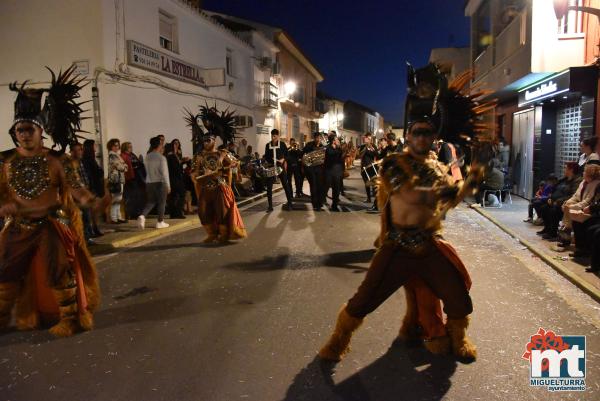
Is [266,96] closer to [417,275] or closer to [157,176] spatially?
[157,176]

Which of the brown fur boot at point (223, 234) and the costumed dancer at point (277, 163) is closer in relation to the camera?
the brown fur boot at point (223, 234)

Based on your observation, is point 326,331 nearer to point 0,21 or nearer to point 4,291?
point 4,291

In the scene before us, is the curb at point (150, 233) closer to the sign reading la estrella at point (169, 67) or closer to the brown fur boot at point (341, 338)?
the sign reading la estrella at point (169, 67)

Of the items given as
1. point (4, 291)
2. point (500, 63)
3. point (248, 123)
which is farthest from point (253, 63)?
point (4, 291)

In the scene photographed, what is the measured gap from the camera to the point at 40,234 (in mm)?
4348

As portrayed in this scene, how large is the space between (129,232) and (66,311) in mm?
5338

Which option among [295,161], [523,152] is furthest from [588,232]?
[523,152]

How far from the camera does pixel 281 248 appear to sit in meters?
8.23

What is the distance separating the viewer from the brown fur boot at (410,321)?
4.04m

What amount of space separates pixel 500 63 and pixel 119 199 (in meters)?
12.7

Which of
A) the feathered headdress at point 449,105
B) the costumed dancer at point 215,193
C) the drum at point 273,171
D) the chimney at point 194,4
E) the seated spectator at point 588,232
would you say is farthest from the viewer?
the chimney at point 194,4
